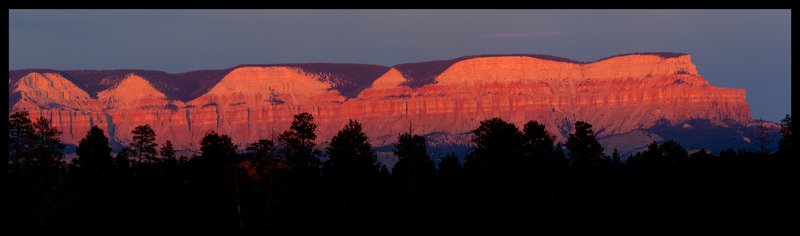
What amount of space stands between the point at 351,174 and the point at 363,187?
129 inches

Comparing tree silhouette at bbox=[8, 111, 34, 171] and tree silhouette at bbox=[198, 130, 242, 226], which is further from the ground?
tree silhouette at bbox=[8, 111, 34, 171]

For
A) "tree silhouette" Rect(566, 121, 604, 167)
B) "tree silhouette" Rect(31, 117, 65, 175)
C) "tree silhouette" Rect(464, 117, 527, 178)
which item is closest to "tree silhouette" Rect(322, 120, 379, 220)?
"tree silhouette" Rect(464, 117, 527, 178)

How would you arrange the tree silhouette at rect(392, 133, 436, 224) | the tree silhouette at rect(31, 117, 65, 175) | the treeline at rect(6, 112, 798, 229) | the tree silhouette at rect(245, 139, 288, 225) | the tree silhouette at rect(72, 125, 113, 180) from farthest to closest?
the tree silhouette at rect(72, 125, 113, 180), the tree silhouette at rect(392, 133, 436, 224), the treeline at rect(6, 112, 798, 229), the tree silhouette at rect(245, 139, 288, 225), the tree silhouette at rect(31, 117, 65, 175)

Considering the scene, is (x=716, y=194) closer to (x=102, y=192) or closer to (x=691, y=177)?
(x=691, y=177)

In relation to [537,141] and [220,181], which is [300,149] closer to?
[220,181]

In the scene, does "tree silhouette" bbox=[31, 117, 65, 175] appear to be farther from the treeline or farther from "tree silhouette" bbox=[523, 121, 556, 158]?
"tree silhouette" bbox=[523, 121, 556, 158]

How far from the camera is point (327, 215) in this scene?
95562mm

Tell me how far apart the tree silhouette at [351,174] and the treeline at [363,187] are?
0.40ft

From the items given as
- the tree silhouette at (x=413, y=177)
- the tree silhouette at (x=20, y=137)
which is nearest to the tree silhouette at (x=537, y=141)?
the tree silhouette at (x=413, y=177)

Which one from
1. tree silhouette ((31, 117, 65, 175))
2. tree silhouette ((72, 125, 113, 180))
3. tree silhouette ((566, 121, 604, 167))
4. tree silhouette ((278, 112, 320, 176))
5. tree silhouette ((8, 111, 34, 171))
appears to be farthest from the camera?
tree silhouette ((566, 121, 604, 167))

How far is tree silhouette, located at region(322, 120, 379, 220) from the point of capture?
3917 inches

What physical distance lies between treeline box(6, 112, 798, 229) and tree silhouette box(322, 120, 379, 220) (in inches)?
4.8

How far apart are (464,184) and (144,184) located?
2588cm
